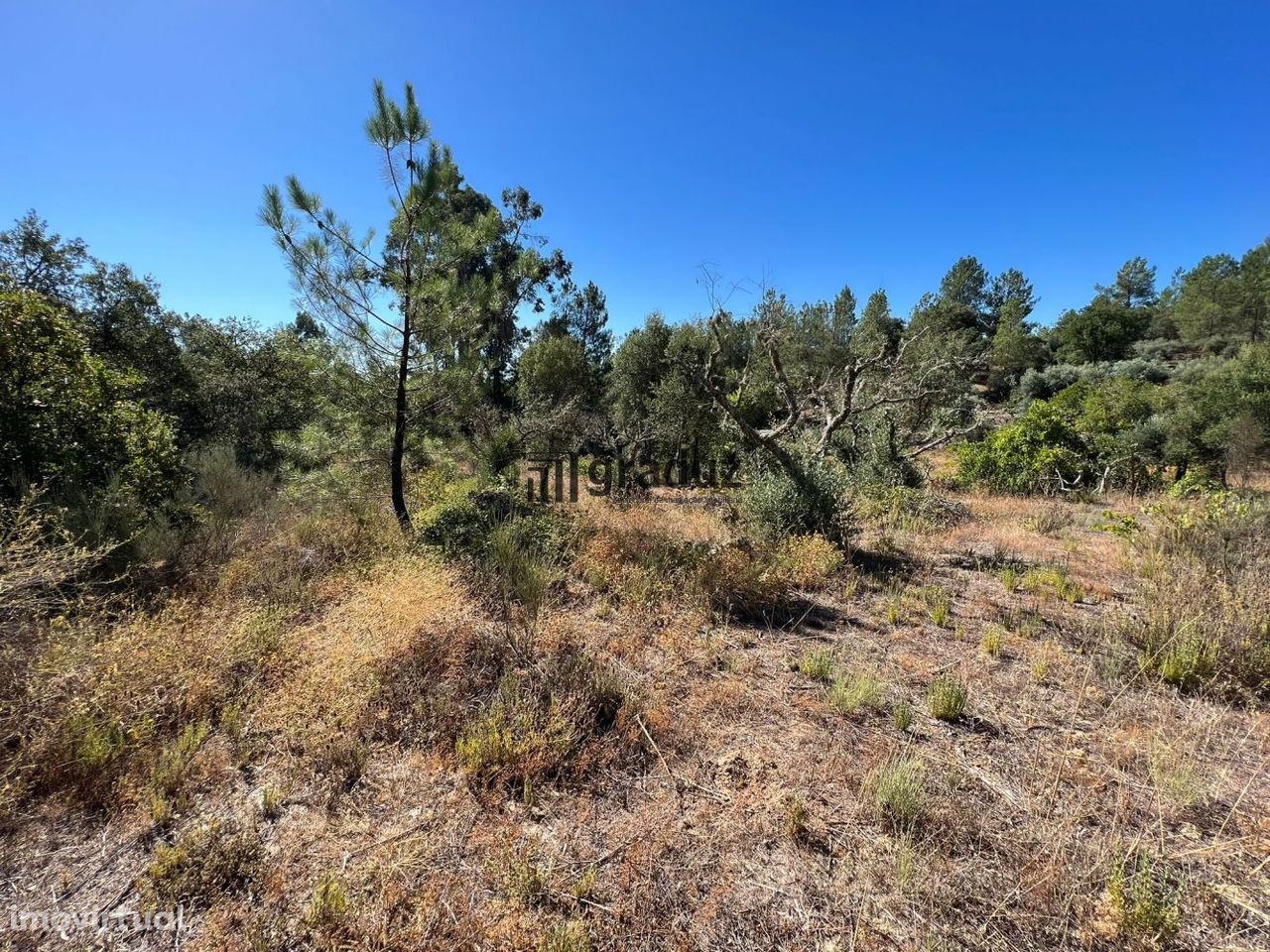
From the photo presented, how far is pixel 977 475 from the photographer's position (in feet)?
36.8

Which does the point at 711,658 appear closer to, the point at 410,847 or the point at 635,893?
the point at 635,893

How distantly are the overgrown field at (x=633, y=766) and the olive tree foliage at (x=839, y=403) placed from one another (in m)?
3.41

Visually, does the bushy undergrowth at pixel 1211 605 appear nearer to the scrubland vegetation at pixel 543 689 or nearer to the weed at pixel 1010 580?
the scrubland vegetation at pixel 543 689

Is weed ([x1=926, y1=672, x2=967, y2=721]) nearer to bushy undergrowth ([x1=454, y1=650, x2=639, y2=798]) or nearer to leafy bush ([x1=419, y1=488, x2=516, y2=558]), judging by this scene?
bushy undergrowth ([x1=454, y1=650, x2=639, y2=798])

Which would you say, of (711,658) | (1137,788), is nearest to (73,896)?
(711,658)

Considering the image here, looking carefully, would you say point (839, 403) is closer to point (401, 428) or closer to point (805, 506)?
point (805, 506)

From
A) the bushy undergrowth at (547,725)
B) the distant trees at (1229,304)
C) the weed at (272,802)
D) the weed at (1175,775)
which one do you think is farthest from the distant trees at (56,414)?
the distant trees at (1229,304)

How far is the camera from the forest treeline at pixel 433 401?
4215 mm

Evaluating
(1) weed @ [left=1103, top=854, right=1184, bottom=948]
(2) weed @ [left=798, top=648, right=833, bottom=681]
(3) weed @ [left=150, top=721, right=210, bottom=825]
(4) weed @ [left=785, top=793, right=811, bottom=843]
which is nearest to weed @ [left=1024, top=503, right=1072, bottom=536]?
(2) weed @ [left=798, top=648, right=833, bottom=681]

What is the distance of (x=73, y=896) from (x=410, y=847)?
1.12 meters

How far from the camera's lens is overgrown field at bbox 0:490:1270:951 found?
163 centimetres

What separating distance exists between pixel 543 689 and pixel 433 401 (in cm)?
415

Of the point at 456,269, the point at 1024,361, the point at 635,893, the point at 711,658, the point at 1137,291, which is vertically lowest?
the point at 635,893

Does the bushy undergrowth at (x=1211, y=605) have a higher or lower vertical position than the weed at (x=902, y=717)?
higher
